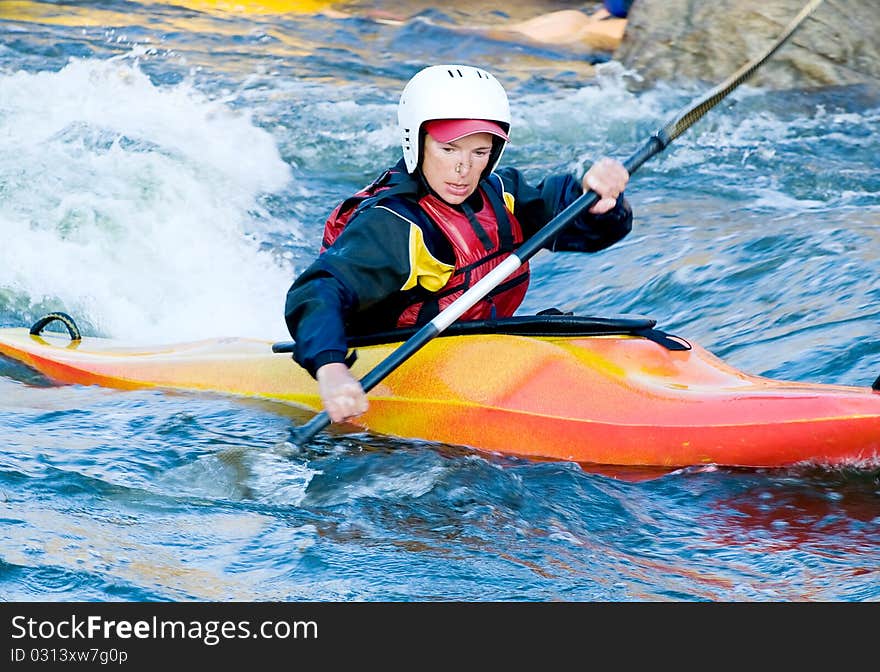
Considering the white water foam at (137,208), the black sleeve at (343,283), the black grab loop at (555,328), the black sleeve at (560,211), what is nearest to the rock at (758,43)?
the white water foam at (137,208)

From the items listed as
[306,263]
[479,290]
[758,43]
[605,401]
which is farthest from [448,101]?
[758,43]

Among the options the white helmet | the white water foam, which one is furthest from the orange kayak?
the white water foam

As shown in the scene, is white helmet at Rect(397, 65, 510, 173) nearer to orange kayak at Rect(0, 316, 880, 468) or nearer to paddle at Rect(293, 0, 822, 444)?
paddle at Rect(293, 0, 822, 444)

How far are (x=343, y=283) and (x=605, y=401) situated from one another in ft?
2.46

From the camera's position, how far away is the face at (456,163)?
331 centimetres

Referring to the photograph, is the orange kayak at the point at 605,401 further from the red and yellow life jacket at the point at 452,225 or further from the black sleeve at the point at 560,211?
the black sleeve at the point at 560,211

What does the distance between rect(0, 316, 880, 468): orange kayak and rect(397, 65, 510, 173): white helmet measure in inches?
21.3

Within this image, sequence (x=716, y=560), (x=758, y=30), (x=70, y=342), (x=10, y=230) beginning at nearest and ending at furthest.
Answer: (x=716, y=560)
(x=70, y=342)
(x=10, y=230)
(x=758, y=30)

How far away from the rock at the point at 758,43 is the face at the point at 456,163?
5.50 m

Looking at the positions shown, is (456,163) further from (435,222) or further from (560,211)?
(560,211)
